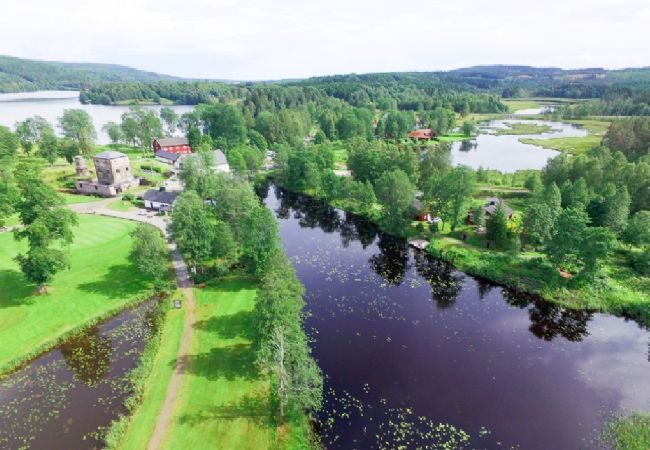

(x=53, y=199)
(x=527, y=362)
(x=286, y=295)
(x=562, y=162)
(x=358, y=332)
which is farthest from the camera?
(x=562, y=162)

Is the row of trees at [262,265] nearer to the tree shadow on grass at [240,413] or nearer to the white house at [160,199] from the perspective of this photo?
the tree shadow on grass at [240,413]

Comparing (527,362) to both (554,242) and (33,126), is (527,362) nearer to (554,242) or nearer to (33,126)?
(554,242)

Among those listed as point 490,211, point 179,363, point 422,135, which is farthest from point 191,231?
point 422,135

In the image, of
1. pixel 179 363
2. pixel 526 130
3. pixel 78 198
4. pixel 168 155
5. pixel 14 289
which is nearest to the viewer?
pixel 179 363

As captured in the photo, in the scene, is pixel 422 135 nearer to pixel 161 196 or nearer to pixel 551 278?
pixel 161 196

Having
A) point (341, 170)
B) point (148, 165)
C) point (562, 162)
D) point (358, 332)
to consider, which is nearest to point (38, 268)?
point (358, 332)
